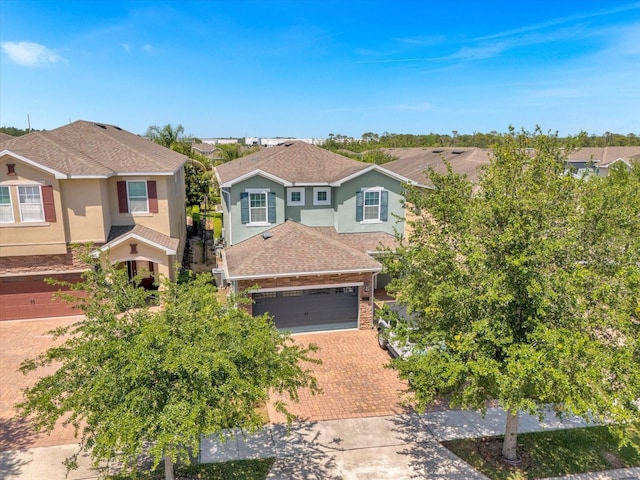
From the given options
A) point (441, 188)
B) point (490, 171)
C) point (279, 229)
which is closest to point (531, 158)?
point (490, 171)

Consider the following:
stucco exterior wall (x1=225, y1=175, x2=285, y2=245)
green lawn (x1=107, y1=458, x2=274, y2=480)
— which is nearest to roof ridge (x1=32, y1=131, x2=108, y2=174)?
stucco exterior wall (x1=225, y1=175, x2=285, y2=245)

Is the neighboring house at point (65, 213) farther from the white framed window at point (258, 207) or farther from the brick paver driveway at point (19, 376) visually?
the white framed window at point (258, 207)

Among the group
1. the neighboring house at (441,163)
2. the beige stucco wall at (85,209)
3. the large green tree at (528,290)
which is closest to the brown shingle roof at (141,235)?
the beige stucco wall at (85,209)

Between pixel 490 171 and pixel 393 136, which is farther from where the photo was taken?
pixel 393 136

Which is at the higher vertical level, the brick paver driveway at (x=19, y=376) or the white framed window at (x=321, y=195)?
the white framed window at (x=321, y=195)

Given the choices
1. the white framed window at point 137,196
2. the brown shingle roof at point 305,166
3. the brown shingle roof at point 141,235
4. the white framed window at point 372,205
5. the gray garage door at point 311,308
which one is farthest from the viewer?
the white framed window at point 372,205

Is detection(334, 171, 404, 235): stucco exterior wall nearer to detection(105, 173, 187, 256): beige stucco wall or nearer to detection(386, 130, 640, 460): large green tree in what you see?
detection(105, 173, 187, 256): beige stucco wall

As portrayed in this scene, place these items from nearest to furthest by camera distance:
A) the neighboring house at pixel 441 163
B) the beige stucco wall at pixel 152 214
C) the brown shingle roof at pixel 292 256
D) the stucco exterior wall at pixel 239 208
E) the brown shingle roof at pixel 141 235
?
the brown shingle roof at pixel 292 256
the brown shingle roof at pixel 141 235
the beige stucco wall at pixel 152 214
the stucco exterior wall at pixel 239 208
the neighboring house at pixel 441 163

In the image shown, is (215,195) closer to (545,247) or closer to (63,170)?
(63,170)
